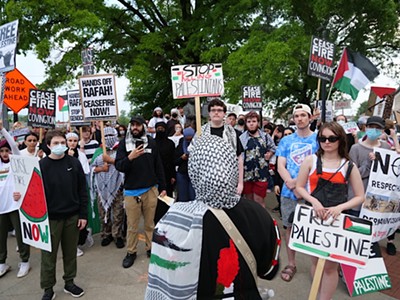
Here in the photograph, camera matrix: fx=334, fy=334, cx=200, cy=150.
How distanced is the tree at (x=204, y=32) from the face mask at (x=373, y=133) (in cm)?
696

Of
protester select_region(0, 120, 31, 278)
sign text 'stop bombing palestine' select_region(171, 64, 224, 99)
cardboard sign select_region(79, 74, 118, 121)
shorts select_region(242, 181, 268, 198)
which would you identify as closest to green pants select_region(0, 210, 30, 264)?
protester select_region(0, 120, 31, 278)

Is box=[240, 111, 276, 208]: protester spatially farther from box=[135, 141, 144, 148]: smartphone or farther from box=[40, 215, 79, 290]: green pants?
box=[40, 215, 79, 290]: green pants

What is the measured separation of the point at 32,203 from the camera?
3496 millimetres

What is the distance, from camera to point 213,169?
1.73 m

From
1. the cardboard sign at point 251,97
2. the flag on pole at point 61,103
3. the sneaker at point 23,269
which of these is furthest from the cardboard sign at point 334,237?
the flag on pole at point 61,103

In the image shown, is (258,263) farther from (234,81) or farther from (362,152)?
(234,81)

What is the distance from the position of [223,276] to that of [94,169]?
3779 millimetres

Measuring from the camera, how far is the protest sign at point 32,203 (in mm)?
3381

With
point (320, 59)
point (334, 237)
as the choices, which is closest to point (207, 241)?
point (334, 237)

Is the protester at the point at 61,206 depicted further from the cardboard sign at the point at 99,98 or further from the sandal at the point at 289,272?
the sandal at the point at 289,272

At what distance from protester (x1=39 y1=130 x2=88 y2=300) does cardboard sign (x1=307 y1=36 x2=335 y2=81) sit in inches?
167

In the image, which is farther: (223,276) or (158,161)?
(158,161)

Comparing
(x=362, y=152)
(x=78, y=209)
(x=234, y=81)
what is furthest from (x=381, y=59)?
(x=78, y=209)

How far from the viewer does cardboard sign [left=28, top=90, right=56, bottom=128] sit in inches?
254
